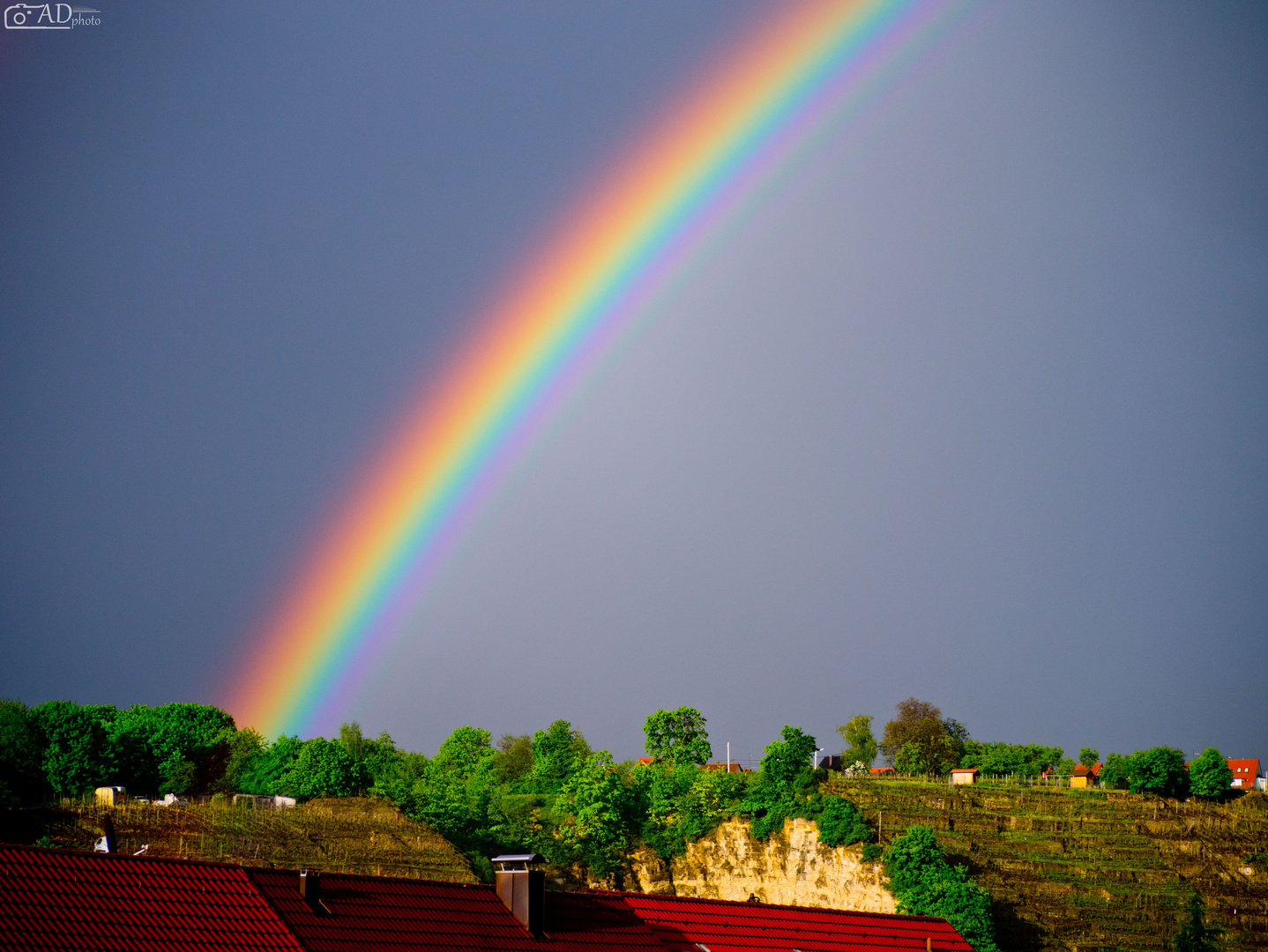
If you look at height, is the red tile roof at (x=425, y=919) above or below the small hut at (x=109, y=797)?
below

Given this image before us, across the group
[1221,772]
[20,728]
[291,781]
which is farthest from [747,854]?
[20,728]

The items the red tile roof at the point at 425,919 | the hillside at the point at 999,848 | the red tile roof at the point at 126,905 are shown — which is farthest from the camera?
the hillside at the point at 999,848

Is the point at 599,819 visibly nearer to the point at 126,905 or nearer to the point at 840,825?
the point at 840,825

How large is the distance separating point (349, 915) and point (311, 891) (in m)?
0.93

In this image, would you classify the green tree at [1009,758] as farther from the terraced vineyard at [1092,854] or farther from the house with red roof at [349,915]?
the house with red roof at [349,915]

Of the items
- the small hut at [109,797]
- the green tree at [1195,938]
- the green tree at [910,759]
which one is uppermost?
the green tree at [910,759]

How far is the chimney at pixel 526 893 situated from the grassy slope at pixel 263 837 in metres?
29.8

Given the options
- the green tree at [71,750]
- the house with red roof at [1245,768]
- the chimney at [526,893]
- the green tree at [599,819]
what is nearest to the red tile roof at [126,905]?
the chimney at [526,893]

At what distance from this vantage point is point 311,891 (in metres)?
26.5

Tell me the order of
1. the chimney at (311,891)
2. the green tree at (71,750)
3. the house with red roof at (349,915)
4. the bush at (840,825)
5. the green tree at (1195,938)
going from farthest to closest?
the green tree at (71,750)
the bush at (840,825)
the green tree at (1195,938)
the chimney at (311,891)
the house with red roof at (349,915)

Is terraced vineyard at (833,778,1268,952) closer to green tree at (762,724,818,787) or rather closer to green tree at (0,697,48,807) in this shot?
green tree at (762,724,818,787)

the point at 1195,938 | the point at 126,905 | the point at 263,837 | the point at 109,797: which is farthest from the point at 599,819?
the point at 126,905

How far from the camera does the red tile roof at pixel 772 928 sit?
102 feet

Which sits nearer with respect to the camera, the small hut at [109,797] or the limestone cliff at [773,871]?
the limestone cliff at [773,871]
